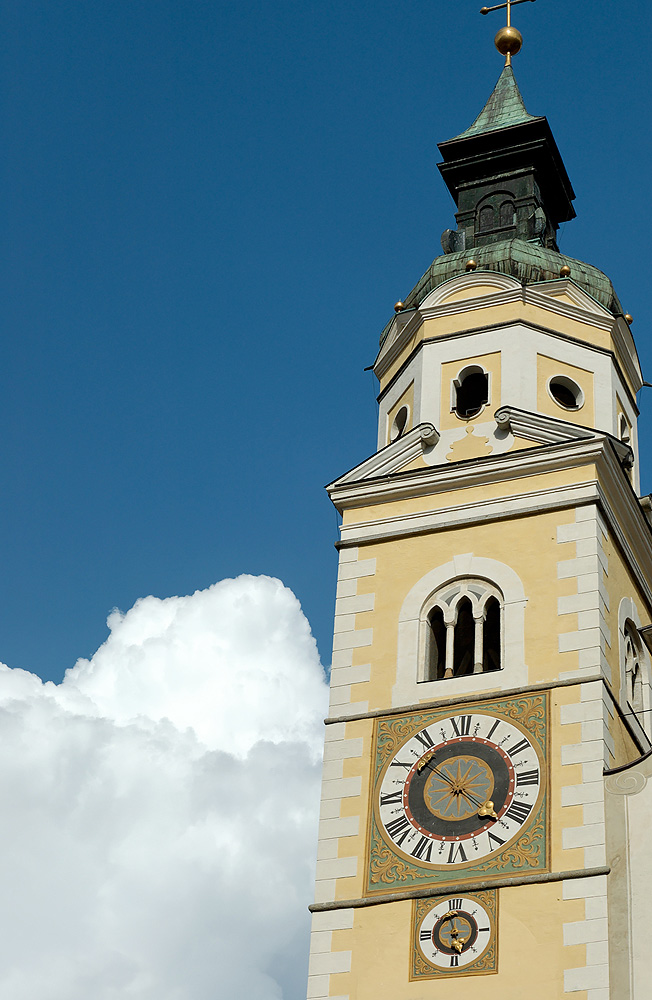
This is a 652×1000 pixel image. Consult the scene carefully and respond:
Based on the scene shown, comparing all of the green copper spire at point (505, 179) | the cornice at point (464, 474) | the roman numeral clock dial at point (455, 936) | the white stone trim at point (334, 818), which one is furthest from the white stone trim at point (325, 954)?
the green copper spire at point (505, 179)

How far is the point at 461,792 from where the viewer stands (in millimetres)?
19875

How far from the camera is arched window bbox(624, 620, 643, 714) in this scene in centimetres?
2161

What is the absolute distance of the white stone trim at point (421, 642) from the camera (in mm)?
20609

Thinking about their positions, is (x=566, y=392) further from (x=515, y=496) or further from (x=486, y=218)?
(x=486, y=218)

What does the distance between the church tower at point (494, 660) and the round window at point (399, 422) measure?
0.03 m

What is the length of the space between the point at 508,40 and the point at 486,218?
4.56m

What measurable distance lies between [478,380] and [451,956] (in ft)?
27.3

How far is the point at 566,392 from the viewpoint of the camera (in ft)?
79.5

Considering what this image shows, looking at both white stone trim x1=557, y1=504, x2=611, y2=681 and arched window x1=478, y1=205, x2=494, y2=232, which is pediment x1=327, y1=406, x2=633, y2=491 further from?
arched window x1=478, y1=205, x2=494, y2=232

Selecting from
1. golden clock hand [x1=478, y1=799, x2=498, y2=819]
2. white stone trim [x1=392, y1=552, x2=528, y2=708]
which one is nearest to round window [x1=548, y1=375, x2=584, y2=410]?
white stone trim [x1=392, y1=552, x2=528, y2=708]

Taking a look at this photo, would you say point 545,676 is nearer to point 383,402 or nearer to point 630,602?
point 630,602

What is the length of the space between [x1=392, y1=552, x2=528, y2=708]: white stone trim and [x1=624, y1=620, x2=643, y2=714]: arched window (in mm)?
1565

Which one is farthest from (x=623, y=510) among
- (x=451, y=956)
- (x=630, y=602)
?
(x=451, y=956)

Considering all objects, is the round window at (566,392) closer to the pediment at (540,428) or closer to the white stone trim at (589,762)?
the pediment at (540,428)
